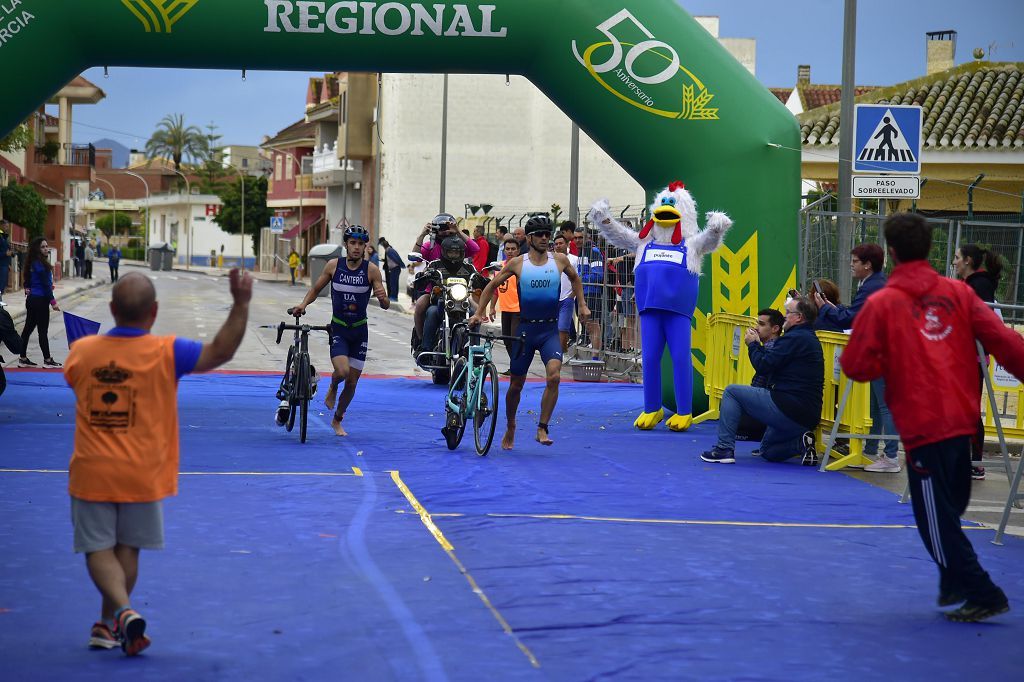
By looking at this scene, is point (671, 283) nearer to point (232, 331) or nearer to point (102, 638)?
point (232, 331)

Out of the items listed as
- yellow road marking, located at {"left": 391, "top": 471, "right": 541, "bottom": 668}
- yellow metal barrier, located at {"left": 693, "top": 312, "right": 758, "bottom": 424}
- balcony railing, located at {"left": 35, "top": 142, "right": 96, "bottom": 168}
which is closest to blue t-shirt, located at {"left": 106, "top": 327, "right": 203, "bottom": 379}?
yellow road marking, located at {"left": 391, "top": 471, "right": 541, "bottom": 668}

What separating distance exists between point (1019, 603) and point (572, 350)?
581 inches

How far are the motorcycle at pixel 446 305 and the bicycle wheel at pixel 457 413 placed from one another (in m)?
3.49

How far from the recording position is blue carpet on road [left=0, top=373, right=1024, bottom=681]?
5.43 m

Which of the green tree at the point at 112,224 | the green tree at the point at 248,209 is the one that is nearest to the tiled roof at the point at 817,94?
the green tree at the point at 248,209

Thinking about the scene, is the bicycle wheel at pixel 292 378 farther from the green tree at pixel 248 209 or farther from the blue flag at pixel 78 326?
the green tree at pixel 248 209

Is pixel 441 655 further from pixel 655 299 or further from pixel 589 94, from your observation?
pixel 589 94

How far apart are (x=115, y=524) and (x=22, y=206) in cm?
3738

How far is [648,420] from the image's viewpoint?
13.2 m

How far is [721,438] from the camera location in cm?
1120

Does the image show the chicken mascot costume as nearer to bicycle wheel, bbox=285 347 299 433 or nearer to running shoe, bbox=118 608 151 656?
bicycle wheel, bbox=285 347 299 433

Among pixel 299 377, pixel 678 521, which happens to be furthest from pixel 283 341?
pixel 678 521

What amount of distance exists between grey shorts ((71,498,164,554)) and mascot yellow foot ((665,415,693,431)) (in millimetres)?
8299

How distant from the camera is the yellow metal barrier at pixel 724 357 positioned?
1295cm
